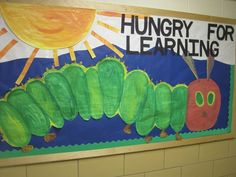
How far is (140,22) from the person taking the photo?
1377 mm

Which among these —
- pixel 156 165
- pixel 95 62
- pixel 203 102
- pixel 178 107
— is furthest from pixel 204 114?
pixel 95 62

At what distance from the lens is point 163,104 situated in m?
1.47

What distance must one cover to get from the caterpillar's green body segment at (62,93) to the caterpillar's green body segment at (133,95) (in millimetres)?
284

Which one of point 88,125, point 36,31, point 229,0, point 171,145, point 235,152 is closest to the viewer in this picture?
point 36,31

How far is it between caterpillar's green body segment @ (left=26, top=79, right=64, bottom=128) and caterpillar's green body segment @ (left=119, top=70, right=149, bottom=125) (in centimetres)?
35

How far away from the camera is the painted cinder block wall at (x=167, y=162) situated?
4.28 feet

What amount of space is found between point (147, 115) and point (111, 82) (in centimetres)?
31

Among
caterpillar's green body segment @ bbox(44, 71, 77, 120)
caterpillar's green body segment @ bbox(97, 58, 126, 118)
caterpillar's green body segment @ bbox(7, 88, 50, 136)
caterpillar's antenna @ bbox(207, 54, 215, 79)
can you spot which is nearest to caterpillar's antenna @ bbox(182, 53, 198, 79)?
caterpillar's antenna @ bbox(207, 54, 215, 79)

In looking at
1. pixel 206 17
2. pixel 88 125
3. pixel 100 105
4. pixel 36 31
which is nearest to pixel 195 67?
pixel 206 17

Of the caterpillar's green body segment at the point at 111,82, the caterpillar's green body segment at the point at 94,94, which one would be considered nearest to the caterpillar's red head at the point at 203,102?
the caterpillar's green body segment at the point at 111,82

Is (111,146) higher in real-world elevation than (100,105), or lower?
lower

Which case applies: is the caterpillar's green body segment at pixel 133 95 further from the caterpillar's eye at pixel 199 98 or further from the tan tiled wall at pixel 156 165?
the caterpillar's eye at pixel 199 98

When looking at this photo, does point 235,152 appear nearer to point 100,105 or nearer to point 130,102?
point 130,102

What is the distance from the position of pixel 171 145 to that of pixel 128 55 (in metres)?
0.64
